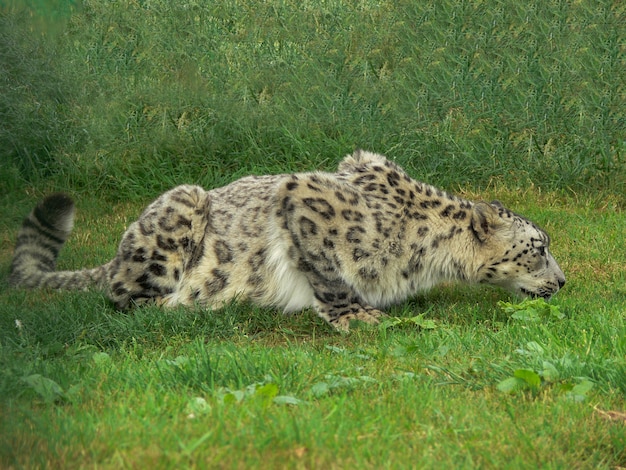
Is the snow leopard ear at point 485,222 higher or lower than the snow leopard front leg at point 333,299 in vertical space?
higher

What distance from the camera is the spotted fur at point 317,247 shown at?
7.70 meters

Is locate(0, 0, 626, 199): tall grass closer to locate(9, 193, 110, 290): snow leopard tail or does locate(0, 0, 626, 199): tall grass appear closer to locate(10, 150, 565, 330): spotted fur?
locate(9, 193, 110, 290): snow leopard tail

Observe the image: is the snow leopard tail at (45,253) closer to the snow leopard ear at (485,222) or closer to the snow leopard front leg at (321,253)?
the snow leopard front leg at (321,253)

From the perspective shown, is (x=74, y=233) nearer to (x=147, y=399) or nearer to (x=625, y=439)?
(x=147, y=399)

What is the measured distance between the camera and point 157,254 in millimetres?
7883

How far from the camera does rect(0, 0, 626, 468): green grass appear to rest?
4336 millimetres

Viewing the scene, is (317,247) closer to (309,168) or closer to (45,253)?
(45,253)

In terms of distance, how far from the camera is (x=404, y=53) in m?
12.9

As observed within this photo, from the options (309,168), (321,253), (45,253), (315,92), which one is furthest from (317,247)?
(315,92)

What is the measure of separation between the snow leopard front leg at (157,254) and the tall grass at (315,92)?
10.4 ft

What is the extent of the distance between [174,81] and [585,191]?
5.48 meters

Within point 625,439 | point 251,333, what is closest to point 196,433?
point 625,439

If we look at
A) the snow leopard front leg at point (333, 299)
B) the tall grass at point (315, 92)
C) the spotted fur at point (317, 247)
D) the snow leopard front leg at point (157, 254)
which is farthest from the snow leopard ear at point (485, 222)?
the tall grass at point (315, 92)

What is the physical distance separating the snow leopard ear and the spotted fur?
0.03 feet
